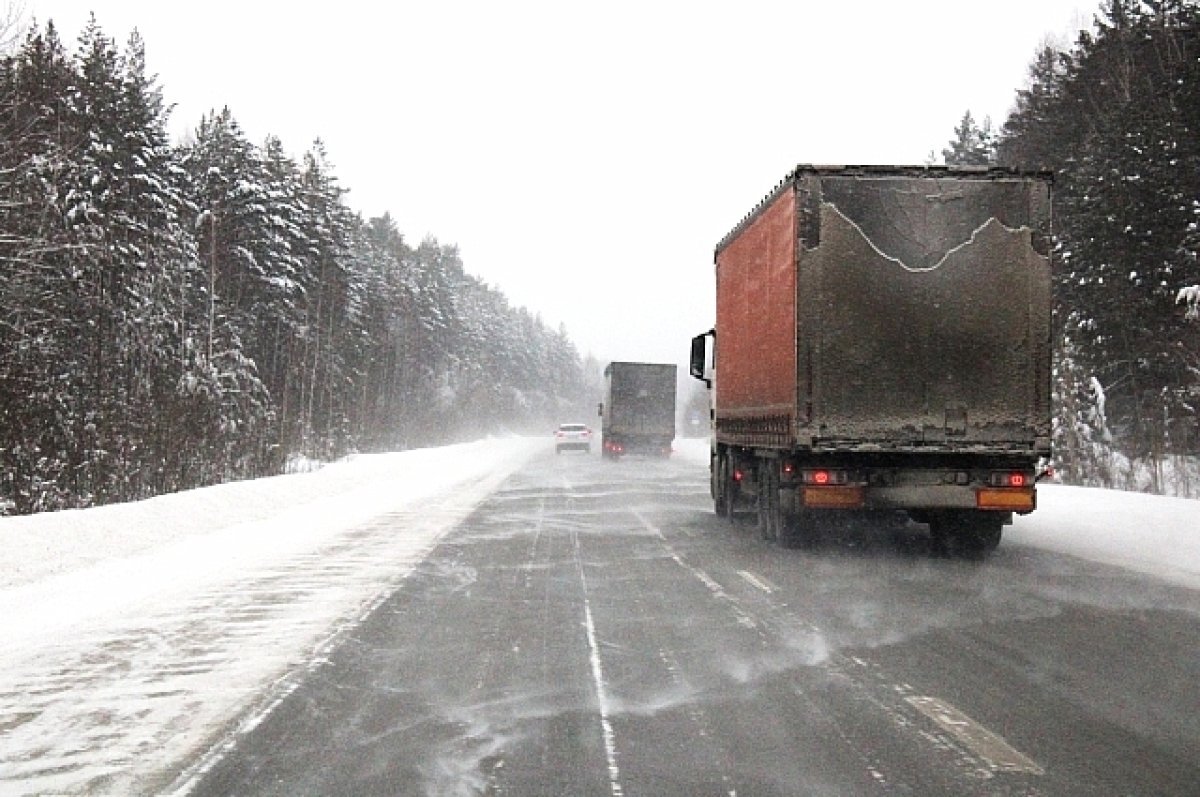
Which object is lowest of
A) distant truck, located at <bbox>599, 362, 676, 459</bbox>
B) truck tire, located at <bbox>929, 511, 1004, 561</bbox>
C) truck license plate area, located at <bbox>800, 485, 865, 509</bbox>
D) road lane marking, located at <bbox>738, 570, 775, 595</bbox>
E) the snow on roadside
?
the snow on roadside

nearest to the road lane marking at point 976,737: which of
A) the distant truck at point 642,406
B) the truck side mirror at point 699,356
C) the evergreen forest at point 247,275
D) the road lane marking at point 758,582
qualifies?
the road lane marking at point 758,582

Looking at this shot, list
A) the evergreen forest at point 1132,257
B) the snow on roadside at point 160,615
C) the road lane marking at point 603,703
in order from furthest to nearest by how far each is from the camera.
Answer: the evergreen forest at point 1132,257 < the snow on roadside at point 160,615 < the road lane marking at point 603,703

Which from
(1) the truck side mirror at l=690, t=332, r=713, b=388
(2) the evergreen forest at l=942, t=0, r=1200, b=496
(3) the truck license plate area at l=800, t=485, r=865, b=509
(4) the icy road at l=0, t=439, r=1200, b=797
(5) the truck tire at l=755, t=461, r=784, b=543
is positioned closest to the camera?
(4) the icy road at l=0, t=439, r=1200, b=797

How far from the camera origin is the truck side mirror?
1886 centimetres

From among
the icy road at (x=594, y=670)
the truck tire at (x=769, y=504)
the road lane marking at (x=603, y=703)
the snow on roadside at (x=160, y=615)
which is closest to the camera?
the road lane marking at (x=603, y=703)

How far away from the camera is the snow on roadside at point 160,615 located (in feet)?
16.3

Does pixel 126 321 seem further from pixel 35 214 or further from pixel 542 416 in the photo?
pixel 542 416

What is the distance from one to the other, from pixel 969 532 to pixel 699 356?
720 centimetres

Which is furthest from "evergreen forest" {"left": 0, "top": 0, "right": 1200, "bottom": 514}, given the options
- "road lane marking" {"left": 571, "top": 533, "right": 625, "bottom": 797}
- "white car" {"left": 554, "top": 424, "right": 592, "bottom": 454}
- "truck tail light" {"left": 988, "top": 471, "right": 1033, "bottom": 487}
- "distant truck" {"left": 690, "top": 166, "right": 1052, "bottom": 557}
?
"white car" {"left": 554, "top": 424, "right": 592, "bottom": 454}

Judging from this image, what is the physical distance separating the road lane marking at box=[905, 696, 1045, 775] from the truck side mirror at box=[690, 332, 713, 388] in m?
13.2

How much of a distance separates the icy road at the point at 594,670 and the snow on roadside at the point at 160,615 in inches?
1.3

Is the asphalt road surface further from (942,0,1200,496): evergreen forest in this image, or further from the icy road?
(942,0,1200,496): evergreen forest

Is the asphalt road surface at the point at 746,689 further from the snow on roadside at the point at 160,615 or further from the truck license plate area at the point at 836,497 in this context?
the truck license plate area at the point at 836,497

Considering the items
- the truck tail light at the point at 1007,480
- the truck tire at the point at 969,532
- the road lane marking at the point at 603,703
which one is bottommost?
the road lane marking at the point at 603,703
